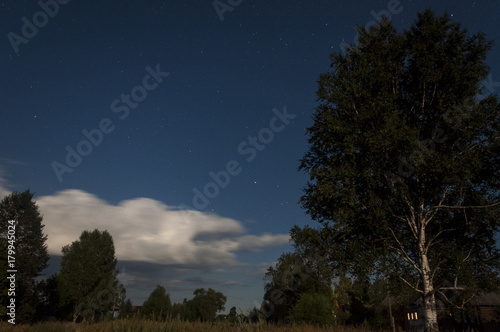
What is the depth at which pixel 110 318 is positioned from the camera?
7.15m

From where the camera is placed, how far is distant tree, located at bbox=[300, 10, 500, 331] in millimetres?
19625

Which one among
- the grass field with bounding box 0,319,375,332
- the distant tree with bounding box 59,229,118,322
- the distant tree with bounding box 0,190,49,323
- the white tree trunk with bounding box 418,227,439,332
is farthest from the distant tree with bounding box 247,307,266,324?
the distant tree with bounding box 59,229,118,322

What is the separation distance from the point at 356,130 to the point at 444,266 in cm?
1086

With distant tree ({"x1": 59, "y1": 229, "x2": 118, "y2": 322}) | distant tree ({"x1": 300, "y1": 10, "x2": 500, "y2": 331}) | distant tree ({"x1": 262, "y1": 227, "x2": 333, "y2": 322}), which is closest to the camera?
distant tree ({"x1": 300, "y1": 10, "x2": 500, "y2": 331})

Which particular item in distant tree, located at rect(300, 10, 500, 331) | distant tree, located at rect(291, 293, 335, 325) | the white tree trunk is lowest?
distant tree, located at rect(291, 293, 335, 325)

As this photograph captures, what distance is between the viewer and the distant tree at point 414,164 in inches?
773

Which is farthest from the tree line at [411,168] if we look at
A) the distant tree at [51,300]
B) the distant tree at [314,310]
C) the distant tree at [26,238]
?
the distant tree at [51,300]

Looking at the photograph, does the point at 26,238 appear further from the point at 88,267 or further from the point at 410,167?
the point at 410,167

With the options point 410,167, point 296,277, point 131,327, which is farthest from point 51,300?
point 131,327

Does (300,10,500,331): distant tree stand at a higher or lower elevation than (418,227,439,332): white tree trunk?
higher

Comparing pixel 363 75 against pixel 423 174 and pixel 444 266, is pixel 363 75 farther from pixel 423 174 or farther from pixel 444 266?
pixel 444 266

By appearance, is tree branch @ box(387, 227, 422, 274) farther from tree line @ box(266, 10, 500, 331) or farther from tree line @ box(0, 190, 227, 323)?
tree line @ box(0, 190, 227, 323)

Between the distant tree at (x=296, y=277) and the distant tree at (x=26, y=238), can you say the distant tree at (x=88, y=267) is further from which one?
the distant tree at (x=296, y=277)

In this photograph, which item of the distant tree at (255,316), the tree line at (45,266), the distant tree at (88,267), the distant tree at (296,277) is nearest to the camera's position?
the distant tree at (255,316)
